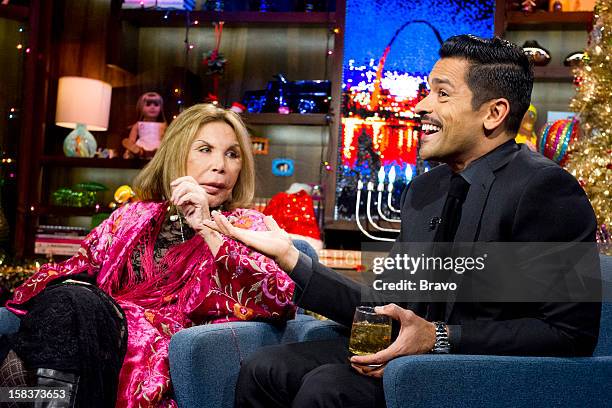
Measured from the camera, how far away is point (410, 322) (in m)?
1.61

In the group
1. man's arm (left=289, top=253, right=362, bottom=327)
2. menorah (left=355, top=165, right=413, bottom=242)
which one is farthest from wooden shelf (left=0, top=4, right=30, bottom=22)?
man's arm (left=289, top=253, right=362, bottom=327)

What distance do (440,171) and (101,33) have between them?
3.95 metres

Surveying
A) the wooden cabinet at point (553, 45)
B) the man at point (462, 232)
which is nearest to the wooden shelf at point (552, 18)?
the wooden cabinet at point (553, 45)

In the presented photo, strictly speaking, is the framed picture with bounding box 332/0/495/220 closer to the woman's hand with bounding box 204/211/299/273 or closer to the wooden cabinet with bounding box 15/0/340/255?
the wooden cabinet with bounding box 15/0/340/255

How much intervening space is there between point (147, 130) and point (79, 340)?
338 cm

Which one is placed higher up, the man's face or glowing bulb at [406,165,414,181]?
the man's face

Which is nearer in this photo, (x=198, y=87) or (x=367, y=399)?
(x=367, y=399)

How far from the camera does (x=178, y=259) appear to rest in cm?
245

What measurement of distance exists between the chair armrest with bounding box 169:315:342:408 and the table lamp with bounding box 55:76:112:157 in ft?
10.8

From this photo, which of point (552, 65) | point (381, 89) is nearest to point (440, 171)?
point (381, 89)

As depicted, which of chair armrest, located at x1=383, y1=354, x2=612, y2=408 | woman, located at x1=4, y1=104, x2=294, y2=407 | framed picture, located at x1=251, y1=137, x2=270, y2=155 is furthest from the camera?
framed picture, located at x1=251, y1=137, x2=270, y2=155

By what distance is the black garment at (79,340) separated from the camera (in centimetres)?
185

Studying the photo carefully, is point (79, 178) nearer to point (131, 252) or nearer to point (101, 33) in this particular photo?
point (101, 33)

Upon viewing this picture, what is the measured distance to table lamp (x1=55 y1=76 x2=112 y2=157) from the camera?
5074 millimetres
